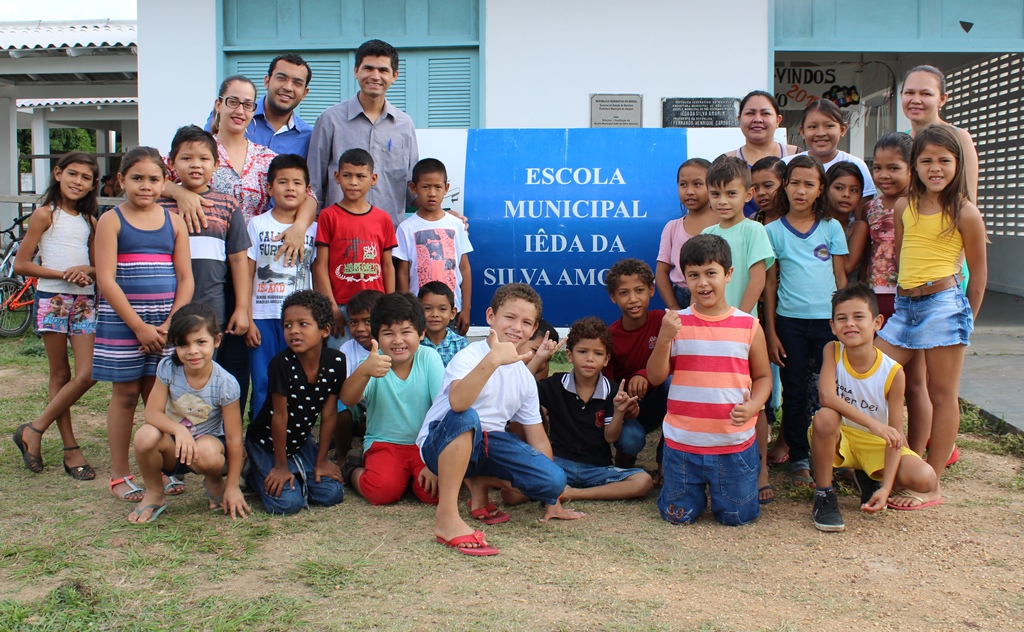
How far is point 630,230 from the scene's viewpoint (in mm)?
4840

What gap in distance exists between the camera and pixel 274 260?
412cm

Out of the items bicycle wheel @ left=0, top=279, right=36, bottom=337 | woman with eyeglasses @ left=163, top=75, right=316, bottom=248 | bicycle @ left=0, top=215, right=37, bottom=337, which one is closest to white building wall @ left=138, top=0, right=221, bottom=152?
bicycle @ left=0, top=215, right=37, bottom=337

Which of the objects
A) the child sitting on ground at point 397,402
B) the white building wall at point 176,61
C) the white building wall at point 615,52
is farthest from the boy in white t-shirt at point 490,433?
the white building wall at point 176,61

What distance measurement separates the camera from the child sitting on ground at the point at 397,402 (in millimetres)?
3709

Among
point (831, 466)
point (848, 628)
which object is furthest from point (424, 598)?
point (831, 466)

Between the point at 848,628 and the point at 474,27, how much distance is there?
7.15m

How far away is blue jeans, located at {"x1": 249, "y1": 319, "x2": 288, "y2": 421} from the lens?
4.14 m

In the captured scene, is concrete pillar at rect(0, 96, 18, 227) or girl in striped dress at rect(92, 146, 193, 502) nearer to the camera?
girl in striped dress at rect(92, 146, 193, 502)

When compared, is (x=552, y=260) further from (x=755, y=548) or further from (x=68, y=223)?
(x=68, y=223)

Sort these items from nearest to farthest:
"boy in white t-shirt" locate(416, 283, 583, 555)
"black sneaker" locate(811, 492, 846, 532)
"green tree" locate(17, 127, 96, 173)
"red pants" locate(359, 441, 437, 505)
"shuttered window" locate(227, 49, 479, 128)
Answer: "boy in white t-shirt" locate(416, 283, 583, 555), "black sneaker" locate(811, 492, 846, 532), "red pants" locate(359, 441, 437, 505), "shuttered window" locate(227, 49, 479, 128), "green tree" locate(17, 127, 96, 173)

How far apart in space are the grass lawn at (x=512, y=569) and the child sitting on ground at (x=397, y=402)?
0.12 metres

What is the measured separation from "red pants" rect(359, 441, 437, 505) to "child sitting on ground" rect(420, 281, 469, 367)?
53 centimetres

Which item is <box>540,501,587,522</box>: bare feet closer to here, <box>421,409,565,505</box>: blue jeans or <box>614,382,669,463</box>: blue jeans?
<box>421,409,565,505</box>: blue jeans

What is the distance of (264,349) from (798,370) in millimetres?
2511
